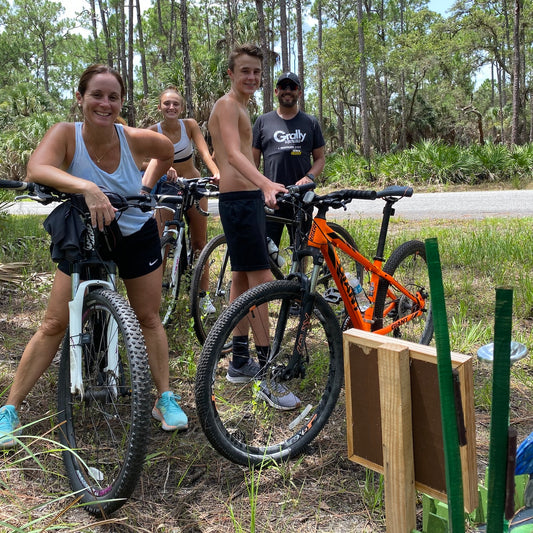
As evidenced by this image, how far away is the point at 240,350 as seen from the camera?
340 cm

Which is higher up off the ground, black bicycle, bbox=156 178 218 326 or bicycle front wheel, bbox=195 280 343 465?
black bicycle, bbox=156 178 218 326

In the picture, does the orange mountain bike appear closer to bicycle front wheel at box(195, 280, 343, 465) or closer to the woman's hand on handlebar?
bicycle front wheel at box(195, 280, 343, 465)

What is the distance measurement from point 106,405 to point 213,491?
2.20 ft

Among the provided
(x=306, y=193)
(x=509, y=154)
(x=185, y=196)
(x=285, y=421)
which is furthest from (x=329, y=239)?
(x=509, y=154)

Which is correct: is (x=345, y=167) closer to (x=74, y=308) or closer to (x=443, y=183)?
(x=443, y=183)


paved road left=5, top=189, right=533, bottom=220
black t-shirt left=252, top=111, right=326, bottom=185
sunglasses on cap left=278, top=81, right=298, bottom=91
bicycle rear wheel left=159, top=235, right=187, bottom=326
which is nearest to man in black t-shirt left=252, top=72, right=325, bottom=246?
black t-shirt left=252, top=111, right=326, bottom=185

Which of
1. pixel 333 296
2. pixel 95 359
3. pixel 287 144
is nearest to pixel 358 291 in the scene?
pixel 333 296

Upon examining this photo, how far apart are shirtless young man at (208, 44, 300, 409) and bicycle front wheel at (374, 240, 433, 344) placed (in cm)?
82

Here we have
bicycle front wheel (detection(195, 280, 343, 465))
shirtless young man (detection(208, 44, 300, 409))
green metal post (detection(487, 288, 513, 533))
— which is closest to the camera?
green metal post (detection(487, 288, 513, 533))

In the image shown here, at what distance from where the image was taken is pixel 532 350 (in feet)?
12.3

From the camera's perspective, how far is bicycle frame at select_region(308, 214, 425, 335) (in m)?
3.10

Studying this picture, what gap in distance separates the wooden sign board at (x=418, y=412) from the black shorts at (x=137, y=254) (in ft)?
4.43

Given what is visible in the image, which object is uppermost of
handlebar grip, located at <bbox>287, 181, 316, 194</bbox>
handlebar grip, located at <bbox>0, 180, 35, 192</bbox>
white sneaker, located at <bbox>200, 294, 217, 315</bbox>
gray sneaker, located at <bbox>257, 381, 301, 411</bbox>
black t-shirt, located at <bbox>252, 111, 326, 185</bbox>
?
black t-shirt, located at <bbox>252, 111, 326, 185</bbox>

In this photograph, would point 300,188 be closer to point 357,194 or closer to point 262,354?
point 357,194
